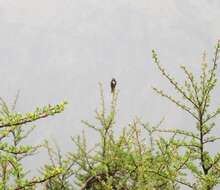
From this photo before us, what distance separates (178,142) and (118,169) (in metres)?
4.28

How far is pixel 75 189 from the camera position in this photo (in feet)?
50.5

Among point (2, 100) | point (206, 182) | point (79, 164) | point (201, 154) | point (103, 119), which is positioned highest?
point (2, 100)

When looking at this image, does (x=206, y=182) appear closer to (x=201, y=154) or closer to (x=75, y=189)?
(x=201, y=154)

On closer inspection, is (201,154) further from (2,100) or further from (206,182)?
(2,100)

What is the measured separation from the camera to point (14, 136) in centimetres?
1652

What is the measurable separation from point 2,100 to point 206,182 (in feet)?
28.9

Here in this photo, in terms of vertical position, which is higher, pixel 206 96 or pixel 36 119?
pixel 206 96

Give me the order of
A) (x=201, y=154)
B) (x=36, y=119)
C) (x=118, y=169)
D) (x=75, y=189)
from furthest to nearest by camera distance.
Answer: (x=75, y=189) → (x=118, y=169) → (x=201, y=154) → (x=36, y=119)

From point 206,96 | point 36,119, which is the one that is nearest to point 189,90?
point 206,96

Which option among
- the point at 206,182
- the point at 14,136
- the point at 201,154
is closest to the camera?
the point at 206,182

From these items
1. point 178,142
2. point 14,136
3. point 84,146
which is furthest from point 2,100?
point 178,142

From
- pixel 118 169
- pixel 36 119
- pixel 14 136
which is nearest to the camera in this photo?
pixel 36 119

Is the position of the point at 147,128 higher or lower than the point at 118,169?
higher

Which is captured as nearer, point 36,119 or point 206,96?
point 36,119
